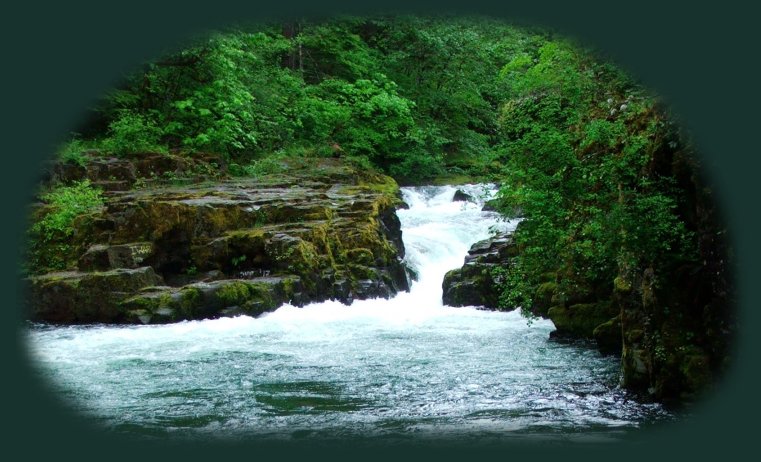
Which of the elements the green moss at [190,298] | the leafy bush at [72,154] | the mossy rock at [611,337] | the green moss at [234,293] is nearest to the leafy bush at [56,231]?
the leafy bush at [72,154]

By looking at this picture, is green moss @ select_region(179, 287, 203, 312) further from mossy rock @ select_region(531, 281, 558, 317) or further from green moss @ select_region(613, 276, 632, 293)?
green moss @ select_region(613, 276, 632, 293)

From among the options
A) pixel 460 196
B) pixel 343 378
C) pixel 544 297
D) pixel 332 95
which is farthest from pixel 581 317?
pixel 332 95

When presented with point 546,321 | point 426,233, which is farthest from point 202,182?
point 546,321

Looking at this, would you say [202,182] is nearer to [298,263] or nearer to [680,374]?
[298,263]

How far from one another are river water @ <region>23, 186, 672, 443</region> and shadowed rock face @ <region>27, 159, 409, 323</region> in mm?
592

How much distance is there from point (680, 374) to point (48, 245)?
1386 centimetres

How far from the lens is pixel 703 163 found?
314 inches

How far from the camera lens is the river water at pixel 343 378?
7816mm

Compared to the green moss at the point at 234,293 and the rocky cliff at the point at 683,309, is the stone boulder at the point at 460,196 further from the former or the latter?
the rocky cliff at the point at 683,309

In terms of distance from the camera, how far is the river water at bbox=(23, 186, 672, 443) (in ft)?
25.6

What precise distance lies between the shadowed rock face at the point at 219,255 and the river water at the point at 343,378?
59cm

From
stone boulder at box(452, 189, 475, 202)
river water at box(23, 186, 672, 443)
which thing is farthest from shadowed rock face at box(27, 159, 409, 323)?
stone boulder at box(452, 189, 475, 202)

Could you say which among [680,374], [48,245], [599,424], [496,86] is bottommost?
[599,424]

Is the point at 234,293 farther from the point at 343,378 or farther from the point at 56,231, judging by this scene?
the point at 343,378
